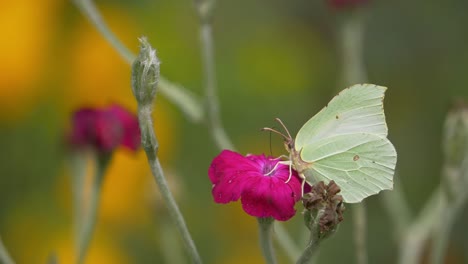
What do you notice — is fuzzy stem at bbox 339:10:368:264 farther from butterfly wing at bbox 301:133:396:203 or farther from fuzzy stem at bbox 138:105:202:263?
fuzzy stem at bbox 138:105:202:263

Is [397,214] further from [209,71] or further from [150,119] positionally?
[150,119]

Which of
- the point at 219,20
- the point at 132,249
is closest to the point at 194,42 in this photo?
the point at 219,20

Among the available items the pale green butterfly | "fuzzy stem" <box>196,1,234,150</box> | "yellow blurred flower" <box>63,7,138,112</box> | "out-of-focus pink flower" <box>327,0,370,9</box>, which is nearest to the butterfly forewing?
the pale green butterfly

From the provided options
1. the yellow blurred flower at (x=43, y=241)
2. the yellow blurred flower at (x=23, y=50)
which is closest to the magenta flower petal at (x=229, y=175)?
the yellow blurred flower at (x=43, y=241)

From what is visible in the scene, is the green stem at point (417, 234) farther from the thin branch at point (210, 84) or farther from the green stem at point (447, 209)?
the thin branch at point (210, 84)

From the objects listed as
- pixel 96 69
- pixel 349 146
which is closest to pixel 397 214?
pixel 349 146

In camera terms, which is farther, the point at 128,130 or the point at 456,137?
the point at 128,130
